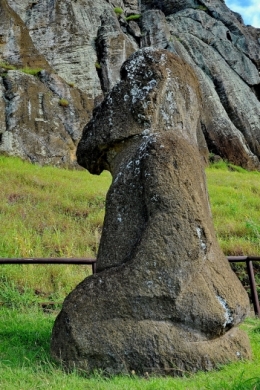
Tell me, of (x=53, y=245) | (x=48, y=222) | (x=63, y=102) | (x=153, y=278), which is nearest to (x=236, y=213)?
(x=48, y=222)

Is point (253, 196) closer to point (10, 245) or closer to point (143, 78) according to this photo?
point (10, 245)

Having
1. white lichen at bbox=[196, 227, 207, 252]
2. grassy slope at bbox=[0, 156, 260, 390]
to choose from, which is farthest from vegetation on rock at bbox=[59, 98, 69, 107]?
white lichen at bbox=[196, 227, 207, 252]

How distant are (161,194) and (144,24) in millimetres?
27438

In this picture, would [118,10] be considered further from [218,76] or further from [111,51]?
[218,76]

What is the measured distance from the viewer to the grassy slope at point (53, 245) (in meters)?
3.36

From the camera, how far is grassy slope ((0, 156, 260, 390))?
11.0 ft

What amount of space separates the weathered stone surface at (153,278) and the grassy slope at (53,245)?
0.17 metres

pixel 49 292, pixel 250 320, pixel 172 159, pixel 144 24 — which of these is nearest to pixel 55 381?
pixel 172 159

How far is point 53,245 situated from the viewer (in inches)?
361

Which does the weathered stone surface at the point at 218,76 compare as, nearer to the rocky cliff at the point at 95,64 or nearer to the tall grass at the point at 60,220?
the rocky cliff at the point at 95,64

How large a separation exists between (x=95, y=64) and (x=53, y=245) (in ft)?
57.4

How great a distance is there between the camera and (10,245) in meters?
8.84

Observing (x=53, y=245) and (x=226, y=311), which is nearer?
(x=226, y=311)

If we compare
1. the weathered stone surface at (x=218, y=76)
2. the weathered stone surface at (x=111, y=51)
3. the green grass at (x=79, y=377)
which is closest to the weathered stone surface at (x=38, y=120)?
the weathered stone surface at (x=111, y=51)
